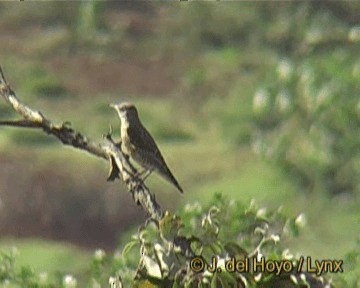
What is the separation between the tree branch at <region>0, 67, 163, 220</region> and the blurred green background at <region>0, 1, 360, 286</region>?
3.20 ft

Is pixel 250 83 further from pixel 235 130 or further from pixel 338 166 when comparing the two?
pixel 338 166

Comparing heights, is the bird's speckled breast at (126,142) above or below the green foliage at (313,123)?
below

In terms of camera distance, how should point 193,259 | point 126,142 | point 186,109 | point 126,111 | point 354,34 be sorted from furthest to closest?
point 354,34 → point 186,109 → point 126,111 → point 126,142 → point 193,259

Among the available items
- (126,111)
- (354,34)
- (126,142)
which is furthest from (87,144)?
(354,34)

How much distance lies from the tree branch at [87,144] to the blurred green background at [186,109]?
97 centimetres

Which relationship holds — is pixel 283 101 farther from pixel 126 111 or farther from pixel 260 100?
pixel 126 111

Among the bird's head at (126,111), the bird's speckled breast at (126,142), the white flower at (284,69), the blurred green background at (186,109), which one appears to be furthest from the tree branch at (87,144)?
the white flower at (284,69)

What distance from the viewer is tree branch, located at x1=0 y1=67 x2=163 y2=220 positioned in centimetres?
89

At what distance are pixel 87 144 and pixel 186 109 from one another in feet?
4.65

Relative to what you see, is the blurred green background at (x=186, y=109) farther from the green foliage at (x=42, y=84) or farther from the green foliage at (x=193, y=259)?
the green foliage at (x=193, y=259)

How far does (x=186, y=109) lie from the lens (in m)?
2.31

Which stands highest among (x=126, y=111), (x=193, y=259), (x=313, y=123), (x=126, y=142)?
(x=313, y=123)

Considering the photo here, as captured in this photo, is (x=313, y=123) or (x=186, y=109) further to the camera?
(x=186, y=109)

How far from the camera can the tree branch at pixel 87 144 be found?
2.92ft
